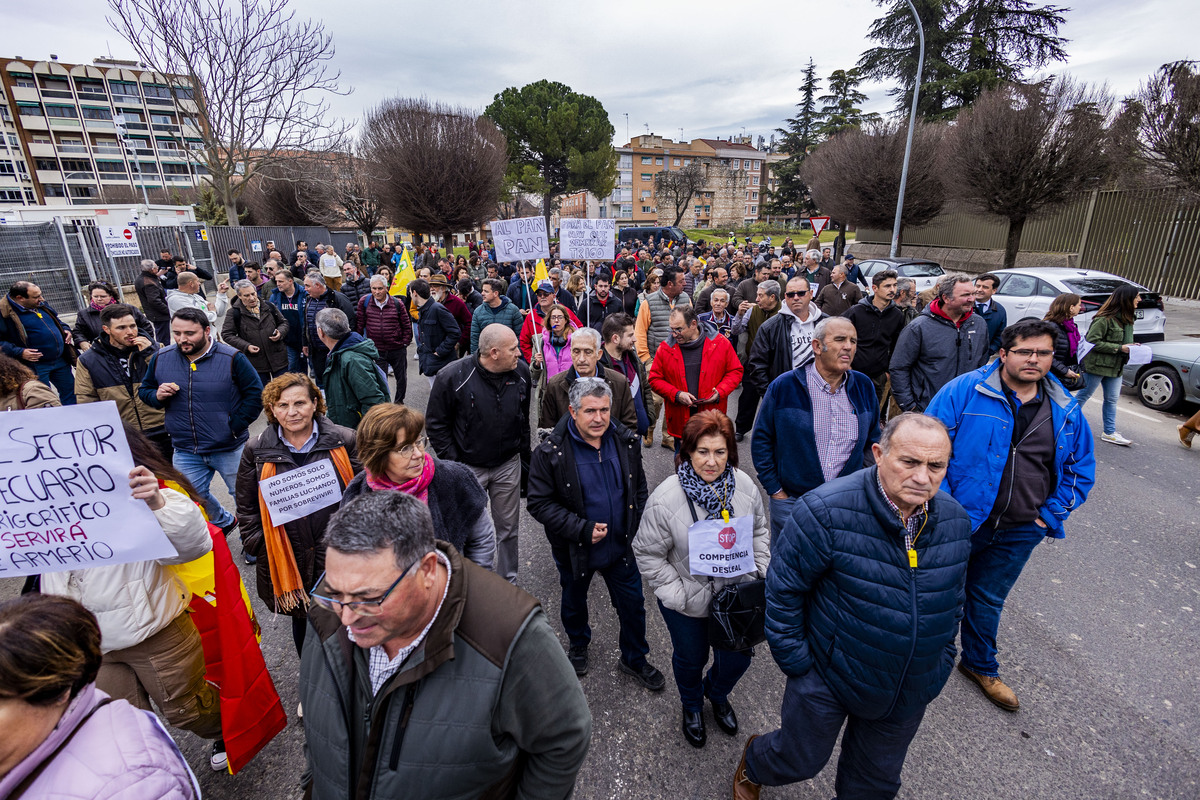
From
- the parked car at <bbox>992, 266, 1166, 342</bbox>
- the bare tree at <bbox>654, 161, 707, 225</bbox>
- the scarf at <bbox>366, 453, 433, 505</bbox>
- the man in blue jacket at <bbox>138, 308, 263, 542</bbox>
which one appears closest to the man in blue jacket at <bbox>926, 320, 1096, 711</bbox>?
the scarf at <bbox>366, 453, 433, 505</bbox>

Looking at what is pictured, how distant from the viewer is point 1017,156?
52.2ft

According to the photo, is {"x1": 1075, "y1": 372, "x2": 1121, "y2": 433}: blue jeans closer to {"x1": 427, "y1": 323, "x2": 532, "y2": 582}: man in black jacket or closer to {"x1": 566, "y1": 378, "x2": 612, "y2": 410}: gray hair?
{"x1": 566, "y1": 378, "x2": 612, "y2": 410}: gray hair

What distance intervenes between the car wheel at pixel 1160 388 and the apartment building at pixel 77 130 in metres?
63.4

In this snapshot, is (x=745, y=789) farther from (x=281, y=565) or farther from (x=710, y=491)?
(x=281, y=565)

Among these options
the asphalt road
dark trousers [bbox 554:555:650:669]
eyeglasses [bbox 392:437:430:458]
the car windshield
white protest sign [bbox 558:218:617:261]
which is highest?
white protest sign [bbox 558:218:617:261]

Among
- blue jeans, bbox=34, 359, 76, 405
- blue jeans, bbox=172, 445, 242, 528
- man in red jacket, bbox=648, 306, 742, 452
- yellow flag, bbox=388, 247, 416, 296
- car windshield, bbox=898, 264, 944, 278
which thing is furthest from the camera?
car windshield, bbox=898, 264, 944, 278

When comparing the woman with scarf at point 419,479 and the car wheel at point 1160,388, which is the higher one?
the woman with scarf at point 419,479

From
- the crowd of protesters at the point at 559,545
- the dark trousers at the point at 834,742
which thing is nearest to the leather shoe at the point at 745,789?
the crowd of protesters at the point at 559,545

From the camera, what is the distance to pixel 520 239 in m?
6.38

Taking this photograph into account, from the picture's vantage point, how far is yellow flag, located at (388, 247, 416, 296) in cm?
1056

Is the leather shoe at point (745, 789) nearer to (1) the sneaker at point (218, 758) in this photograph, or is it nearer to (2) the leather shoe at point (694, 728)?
(2) the leather shoe at point (694, 728)

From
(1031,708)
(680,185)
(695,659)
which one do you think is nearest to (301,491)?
(695,659)

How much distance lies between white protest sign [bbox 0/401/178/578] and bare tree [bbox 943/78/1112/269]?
69.2ft

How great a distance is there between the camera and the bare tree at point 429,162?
26.0 m
